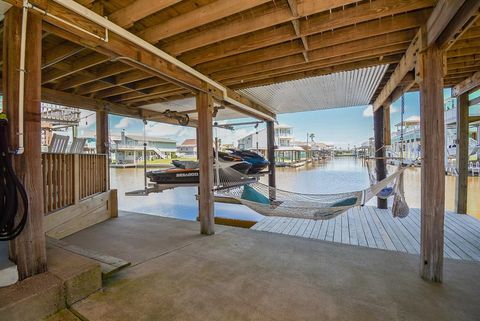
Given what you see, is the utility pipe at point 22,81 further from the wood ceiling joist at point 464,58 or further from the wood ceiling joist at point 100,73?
the wood ceiling joist at point 464,58

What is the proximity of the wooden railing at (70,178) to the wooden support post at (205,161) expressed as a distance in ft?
6.47

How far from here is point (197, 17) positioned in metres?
1.80

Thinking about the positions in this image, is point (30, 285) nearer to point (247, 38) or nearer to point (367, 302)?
point (367, 302)

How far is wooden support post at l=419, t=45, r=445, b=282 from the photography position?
6.13 ft

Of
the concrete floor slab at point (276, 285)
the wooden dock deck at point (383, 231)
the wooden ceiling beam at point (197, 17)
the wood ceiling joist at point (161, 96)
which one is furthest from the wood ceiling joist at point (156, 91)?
the wooden dock deck at point (383, 231)

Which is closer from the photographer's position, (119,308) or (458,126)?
(119,308)

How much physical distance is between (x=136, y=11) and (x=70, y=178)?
2.73 m

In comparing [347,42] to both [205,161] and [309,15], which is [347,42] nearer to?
[309,15]

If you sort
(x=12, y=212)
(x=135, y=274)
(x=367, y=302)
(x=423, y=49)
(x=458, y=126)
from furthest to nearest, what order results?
(x=458, y=126) < (x=135, y=274) < (x=423, y=49) < (x=367, y=302) < (x=12, y=212)

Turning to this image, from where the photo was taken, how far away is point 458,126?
4070 millimetres

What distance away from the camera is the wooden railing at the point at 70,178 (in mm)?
2887

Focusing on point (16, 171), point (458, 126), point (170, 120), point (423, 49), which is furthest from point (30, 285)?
point (458, 126)

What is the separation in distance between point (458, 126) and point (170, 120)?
5.96m

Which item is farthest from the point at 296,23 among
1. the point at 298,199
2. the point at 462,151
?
the point at 462,151
